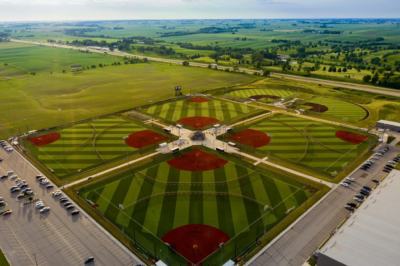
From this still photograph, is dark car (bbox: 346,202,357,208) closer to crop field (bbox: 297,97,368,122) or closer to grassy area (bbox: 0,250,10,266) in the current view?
crop field (bbox: 297,97,368,122)

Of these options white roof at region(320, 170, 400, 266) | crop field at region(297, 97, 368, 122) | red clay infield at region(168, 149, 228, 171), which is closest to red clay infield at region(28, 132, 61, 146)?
red clay infield at region(168, 149, 228, 171)

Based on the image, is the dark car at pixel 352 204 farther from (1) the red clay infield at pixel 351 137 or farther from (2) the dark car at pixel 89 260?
(2) the dark car at pixel 89 260

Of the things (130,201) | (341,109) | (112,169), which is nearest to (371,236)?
(130,201)

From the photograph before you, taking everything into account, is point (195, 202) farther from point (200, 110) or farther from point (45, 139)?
point (200, 110)

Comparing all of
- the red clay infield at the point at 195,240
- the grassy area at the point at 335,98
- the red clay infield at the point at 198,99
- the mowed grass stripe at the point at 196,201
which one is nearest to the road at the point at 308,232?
the red clay infield at the point at 195,240

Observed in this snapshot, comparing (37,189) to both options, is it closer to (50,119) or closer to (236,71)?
(50,119)
